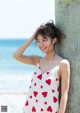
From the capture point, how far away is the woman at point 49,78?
12.7 ft

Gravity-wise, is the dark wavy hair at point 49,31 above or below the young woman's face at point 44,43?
above

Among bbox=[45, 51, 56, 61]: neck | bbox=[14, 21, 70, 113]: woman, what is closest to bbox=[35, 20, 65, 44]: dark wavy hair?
bbox=[14, 21, 70, 113]: woman

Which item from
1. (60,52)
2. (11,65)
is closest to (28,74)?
(11,65)

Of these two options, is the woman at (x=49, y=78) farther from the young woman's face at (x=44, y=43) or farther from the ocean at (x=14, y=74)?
the ocean at (x=14, y=74)

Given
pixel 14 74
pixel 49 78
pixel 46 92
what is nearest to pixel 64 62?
pixel 49 78

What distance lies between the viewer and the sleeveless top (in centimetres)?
386

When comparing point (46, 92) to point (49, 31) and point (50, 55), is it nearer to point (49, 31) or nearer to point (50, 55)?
point (50, 55)

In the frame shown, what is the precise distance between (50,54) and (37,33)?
0.21 metres

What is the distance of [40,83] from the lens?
12.8 ft

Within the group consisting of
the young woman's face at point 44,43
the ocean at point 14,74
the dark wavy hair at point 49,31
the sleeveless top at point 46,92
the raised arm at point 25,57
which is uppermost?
the dark wavy hair at point 49,31

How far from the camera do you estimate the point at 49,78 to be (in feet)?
12.7

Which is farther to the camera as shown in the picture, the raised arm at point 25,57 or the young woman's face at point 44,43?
the raised arm at point 25,57

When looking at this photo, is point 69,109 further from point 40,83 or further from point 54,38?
point 54,38

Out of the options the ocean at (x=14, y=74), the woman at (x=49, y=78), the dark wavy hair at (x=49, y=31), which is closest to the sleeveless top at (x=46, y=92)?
the woman at (x=49, y=78)
